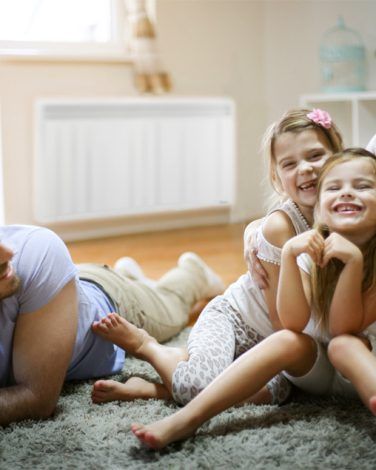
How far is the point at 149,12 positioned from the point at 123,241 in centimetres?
117

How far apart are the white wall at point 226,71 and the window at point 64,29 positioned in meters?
0.07

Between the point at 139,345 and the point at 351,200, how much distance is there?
558 mm

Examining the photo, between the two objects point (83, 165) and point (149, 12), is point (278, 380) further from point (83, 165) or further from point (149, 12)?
point (149, 12)

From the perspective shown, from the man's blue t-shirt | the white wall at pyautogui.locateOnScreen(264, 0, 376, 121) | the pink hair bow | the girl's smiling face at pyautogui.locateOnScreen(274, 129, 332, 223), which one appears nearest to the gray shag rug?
the man's blue t-shirt

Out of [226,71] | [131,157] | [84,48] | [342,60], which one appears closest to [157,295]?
[131,157]

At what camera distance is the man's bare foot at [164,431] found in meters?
1.24

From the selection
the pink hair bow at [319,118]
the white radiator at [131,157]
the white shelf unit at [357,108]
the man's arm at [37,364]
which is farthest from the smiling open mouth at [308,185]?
the white radiator at [131,157]

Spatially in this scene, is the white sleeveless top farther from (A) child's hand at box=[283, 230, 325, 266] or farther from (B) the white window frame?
(B) the white window frame

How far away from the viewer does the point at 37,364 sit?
1383 millimetres

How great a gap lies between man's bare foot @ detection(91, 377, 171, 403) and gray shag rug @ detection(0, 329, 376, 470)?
0.02 metres

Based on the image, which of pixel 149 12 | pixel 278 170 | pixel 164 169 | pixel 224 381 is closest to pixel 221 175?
pixel 164 169

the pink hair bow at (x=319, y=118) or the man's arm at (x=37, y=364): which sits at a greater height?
the pink hair bow at (x=319, y=118)

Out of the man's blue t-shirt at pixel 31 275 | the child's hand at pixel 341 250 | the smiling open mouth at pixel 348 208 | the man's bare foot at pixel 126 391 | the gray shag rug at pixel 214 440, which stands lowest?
the man's bare foot at pixel 126 391

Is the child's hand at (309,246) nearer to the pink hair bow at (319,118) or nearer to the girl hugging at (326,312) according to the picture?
the girl hugging at (326,312)
